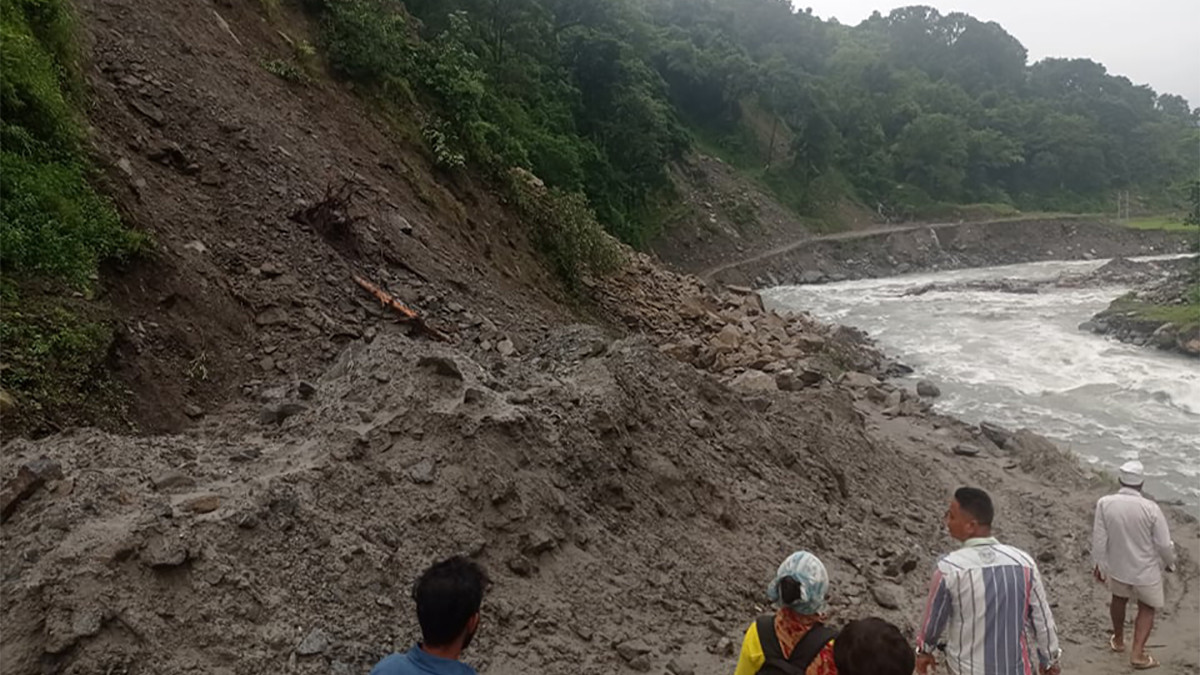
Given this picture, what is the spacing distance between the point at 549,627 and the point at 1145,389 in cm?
1696

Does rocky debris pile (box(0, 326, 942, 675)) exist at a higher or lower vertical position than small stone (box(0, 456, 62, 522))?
lower

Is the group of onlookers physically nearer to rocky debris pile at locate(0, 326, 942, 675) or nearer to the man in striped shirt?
the man in striped shirt

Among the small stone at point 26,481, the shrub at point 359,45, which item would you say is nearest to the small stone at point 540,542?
the small stone at point 26,481

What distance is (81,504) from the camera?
161 inches

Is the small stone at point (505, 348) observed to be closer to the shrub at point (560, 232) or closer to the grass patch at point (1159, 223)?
the shrub at point (560, 232)

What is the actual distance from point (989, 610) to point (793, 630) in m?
1.04

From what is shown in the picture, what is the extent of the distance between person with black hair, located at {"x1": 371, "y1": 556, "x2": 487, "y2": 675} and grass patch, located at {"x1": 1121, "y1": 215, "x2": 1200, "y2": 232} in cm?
6028

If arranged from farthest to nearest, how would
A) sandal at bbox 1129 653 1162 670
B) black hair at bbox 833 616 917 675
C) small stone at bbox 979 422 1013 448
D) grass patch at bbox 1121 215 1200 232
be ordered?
1. grass patch at bbox 1121 215 1200 232
2. small stone at bbox 979 422 1013 448
3. sandal at bbox 1129 653 1162 670
4. black hair at bbox 833 616 917 675

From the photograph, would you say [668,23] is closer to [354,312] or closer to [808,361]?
[808,361]

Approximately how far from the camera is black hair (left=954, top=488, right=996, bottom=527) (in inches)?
142

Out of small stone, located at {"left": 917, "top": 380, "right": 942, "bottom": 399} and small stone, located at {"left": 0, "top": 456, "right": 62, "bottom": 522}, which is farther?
small stone, located at {"left": 917, "top": 380, "right": 942, "bottom": 399}

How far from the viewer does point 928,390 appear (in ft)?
54.9

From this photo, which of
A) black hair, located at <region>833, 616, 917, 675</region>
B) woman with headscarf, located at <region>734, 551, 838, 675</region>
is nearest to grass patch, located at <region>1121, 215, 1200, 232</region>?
woman with headscarf, located at <region>734, 551, 838, 675</region>

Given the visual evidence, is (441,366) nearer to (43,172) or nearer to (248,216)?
(43,172)
